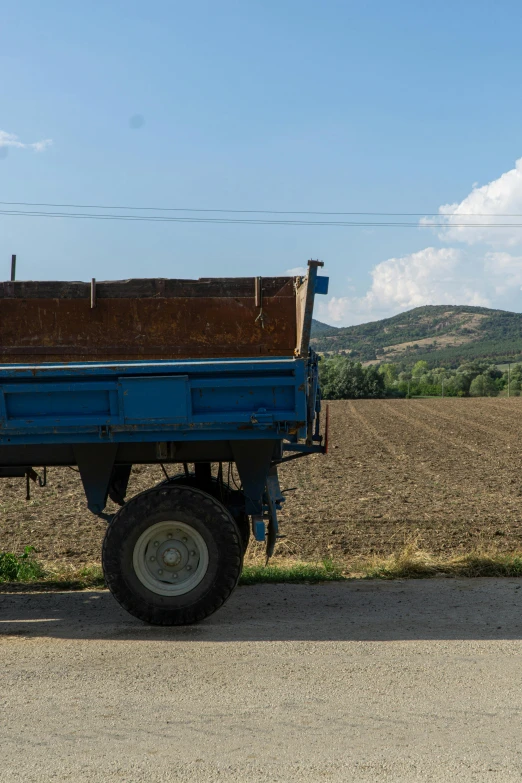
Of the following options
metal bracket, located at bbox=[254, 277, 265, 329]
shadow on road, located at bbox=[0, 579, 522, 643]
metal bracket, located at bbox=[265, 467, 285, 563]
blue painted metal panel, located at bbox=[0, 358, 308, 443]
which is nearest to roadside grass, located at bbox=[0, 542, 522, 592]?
shadow on road, located at bbox=[0, 579, 522, 643]

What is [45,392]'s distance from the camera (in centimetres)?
615

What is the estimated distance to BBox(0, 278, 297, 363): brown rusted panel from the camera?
787cm

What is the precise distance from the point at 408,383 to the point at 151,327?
240ft

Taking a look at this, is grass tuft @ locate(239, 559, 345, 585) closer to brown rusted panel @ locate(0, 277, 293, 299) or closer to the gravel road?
the gravel road

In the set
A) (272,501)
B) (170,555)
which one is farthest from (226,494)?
(170,555)

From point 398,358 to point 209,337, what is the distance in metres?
173

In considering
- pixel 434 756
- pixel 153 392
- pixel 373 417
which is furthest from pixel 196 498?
pixel 373 417

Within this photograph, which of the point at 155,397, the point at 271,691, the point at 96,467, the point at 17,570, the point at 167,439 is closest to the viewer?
the point at 271,691

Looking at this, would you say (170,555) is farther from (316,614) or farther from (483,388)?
(483,388)

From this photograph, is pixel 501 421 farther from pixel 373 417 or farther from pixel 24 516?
pixel 24 516

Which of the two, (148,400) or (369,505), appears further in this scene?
(369,505)

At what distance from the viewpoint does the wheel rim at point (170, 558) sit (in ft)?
20.3

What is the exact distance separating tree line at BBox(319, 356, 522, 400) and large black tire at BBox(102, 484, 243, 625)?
4780 cm

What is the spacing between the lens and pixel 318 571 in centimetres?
766
